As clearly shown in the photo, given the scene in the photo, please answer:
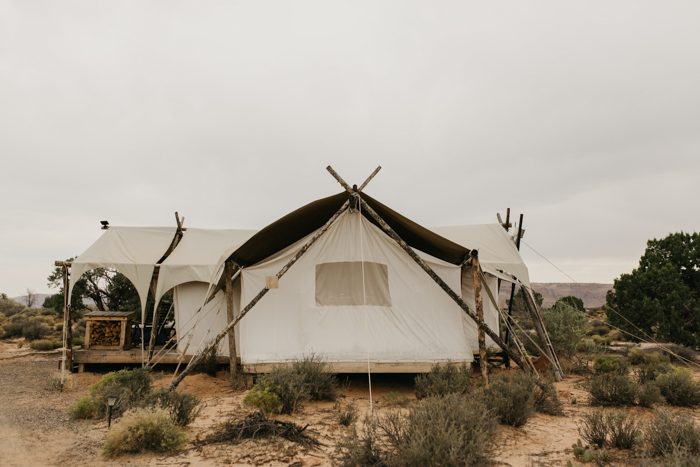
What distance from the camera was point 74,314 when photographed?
22484mm

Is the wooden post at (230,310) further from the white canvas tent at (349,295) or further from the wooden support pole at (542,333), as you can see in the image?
the wooden support pole at (542,333)

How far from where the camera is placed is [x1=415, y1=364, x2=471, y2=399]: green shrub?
7.25m

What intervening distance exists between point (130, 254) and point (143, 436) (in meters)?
7.56

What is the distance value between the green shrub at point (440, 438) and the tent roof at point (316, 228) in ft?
14.3

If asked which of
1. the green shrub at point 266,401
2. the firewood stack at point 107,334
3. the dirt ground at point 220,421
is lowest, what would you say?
the dirt ground at point 220,421

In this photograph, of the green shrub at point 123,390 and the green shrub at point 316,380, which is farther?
the green shrub at point 316,380

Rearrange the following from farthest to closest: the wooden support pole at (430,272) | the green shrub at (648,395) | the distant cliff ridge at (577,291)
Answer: the distant cliff ridge at (577,291) → the wooden support pole at (430,272) → the green shrub at (648,395)

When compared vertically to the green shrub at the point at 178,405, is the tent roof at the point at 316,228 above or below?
above

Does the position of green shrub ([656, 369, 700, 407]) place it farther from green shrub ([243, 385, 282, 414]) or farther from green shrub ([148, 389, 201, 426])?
green shrub ([148, 389, 201, 426])

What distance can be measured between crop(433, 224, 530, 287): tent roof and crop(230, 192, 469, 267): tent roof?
1.69 meters

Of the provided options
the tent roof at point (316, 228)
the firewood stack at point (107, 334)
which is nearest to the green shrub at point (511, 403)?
the tent roof at point (316, 228)

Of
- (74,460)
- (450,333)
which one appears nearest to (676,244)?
(450,333)

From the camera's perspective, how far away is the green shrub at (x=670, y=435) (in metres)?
4.20

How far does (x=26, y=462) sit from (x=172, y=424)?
136 cm
